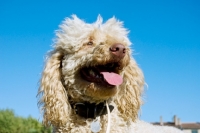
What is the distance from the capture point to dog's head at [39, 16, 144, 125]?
519cm

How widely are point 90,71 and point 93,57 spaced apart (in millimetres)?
240

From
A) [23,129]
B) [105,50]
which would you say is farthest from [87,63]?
[23,129]

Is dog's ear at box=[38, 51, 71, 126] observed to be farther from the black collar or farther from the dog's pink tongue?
the dog's pink tongue

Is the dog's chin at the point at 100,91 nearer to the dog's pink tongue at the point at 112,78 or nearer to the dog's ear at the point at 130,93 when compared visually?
the dog's pink tongue at the point at 112,78

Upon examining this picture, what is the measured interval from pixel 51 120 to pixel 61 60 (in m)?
0.82

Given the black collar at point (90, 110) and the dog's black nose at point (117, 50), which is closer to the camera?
the dog's black nose at point (117, 50)

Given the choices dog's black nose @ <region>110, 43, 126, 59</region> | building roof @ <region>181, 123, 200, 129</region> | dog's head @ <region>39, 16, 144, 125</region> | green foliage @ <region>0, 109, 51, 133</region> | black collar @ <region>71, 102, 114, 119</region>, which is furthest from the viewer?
building roof @ <region>181, 123, 200, 129</region>

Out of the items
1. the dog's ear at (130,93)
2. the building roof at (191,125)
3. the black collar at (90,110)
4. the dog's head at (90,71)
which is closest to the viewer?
the dog's head at (90,71)

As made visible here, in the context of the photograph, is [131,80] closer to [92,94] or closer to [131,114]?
[131,114]

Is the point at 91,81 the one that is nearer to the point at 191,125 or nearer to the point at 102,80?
the point at 102,80

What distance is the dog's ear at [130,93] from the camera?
5690mm

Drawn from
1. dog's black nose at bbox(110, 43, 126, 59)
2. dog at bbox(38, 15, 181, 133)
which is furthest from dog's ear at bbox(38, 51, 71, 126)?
dog's black nose at bbox(110, 43, 126, 59)

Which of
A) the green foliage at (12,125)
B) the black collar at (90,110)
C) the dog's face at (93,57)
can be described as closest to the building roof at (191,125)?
the green foliage at (12,125)

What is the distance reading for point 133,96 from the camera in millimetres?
5824
